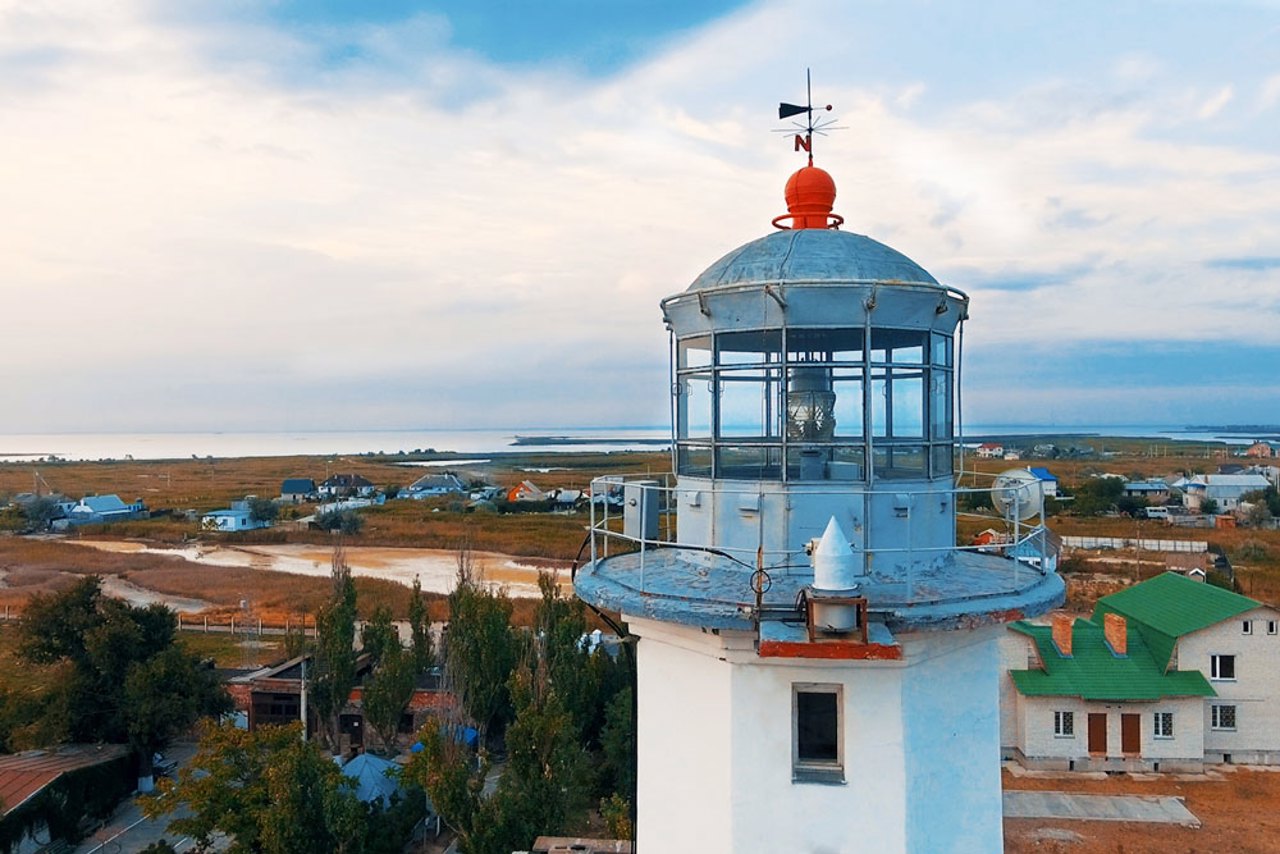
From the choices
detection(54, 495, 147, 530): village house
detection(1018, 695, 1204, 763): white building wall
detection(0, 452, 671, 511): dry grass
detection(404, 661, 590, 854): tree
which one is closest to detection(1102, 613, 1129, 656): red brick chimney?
detection(1018, 695, 1204, 763): white building wall

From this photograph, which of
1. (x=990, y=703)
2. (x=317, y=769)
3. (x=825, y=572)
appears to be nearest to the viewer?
(x=825, y=572)

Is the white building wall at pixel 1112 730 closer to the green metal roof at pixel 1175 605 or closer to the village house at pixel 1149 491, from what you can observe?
the green metal roof at pixel 1175 605

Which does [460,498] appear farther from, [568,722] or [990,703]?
[990,703]

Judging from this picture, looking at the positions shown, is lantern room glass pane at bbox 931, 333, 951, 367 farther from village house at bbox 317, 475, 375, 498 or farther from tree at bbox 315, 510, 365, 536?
village house at bbox 317, 475, 375, 498

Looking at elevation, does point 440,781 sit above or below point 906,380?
below

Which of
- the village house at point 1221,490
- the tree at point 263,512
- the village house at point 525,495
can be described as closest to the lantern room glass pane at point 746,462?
the tree at point 263,512

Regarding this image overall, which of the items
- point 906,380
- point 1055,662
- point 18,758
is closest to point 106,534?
point 18,758
